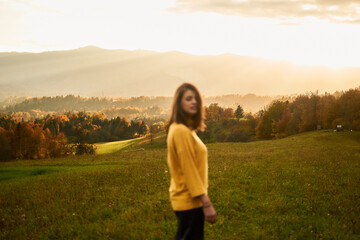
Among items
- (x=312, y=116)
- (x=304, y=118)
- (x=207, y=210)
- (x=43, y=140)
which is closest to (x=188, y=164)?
(x=207, y=210)

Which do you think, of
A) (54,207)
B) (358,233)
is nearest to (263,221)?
(358,233)

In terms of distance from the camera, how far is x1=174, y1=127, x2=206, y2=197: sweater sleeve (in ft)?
16.0

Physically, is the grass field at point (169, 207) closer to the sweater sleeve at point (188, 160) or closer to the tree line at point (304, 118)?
the sweater sleeve at point (188, 160)

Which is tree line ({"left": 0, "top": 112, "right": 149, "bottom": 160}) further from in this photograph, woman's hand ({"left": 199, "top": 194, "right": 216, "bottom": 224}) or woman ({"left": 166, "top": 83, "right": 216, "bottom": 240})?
woman's hand ({"left": 199, "top": 194, "right": 216, "bottom": 224})

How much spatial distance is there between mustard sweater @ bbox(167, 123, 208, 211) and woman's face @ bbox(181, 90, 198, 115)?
0.39 meters

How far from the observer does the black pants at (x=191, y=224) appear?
5281mm

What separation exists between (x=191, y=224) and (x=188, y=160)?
4.51 feet

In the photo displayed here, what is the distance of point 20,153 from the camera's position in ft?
263

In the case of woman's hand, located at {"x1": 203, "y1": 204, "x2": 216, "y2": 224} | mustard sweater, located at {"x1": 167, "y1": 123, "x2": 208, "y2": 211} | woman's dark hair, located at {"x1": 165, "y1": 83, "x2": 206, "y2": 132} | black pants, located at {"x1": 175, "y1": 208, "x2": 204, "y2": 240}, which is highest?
woman's dark hair, located at {"x1": 165, "y1": 83, "x2": 206, "y2": 132}

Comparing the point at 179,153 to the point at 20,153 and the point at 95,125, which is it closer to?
the point at 20,153

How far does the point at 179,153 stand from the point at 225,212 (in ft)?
26.1

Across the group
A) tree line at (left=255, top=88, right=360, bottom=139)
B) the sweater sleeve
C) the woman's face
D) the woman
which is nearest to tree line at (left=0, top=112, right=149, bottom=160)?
tree line at (left=255, top=88, right=360, bottom=139)

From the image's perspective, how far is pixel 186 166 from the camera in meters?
4.91

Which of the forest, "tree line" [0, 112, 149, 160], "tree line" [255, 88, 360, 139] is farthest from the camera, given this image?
"tree line" [255, 88, 360, 139]
